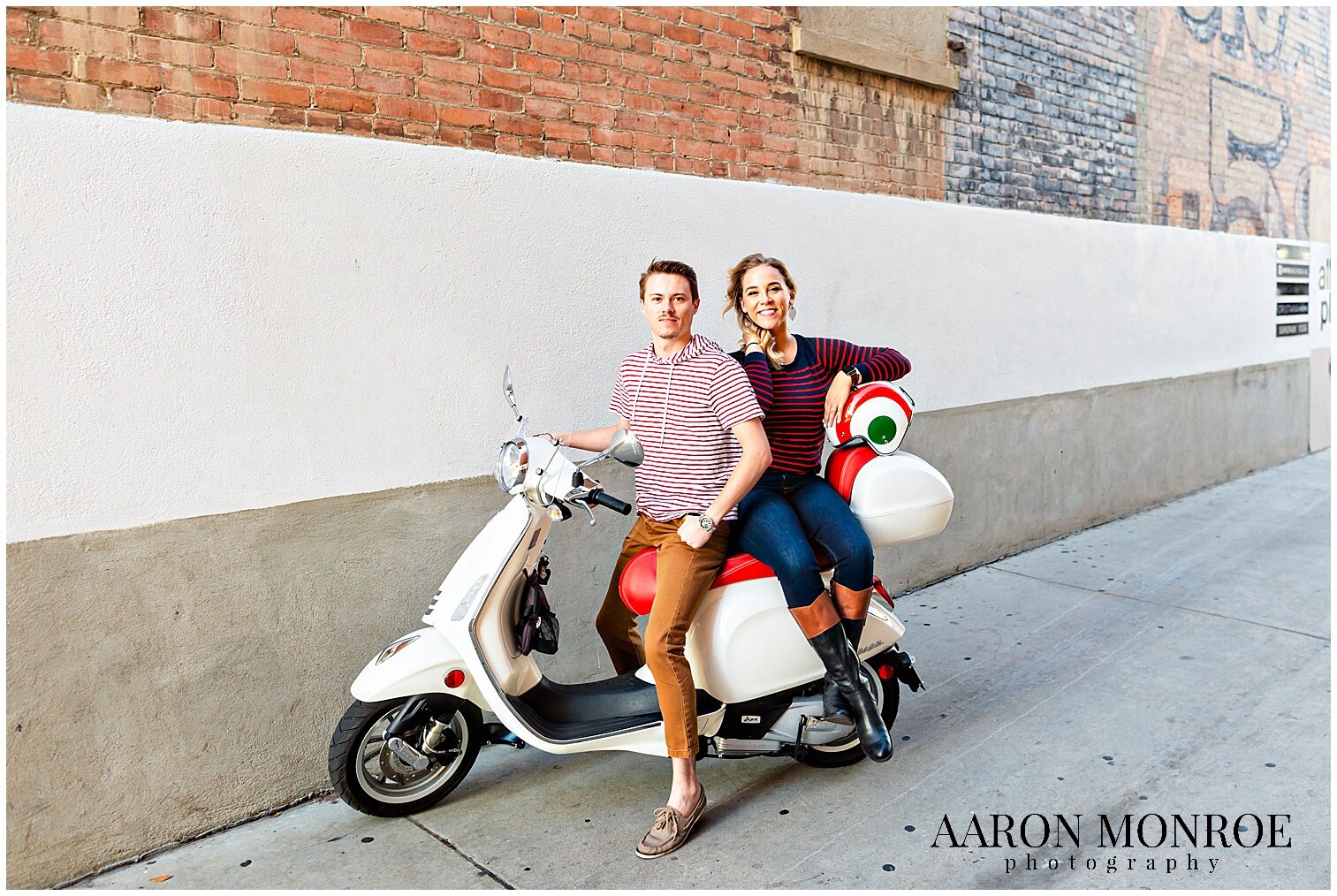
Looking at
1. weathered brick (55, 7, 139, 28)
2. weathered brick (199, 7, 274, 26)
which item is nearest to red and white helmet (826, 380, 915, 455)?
weathered brick (199, 7, 274, 26)

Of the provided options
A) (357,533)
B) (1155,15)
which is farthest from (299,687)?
(1155,15)

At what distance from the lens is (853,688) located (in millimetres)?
3229

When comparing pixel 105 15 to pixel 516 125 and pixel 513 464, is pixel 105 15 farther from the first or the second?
pixel 513 464

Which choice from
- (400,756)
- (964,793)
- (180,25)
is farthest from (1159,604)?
(180,25)

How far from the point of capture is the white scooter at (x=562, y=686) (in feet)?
10.1

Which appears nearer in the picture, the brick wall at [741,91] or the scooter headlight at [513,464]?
the scooter headlight at [513,464]

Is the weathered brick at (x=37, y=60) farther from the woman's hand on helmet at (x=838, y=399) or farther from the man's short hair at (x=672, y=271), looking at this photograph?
the woman's hand on helmet at (x=838, y=399)

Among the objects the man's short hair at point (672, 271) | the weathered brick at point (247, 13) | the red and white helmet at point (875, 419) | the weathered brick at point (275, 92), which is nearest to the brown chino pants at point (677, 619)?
the red and white helmet at point (875, 419)

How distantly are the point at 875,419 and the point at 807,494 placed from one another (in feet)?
1.07

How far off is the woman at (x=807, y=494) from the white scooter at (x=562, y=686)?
0.29 ft

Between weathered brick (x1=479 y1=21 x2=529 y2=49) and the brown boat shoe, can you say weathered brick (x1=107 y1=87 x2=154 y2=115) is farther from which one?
the brown boat shoe

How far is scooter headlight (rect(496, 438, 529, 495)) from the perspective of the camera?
3061mm

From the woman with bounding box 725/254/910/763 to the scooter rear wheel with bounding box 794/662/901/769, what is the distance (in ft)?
0.46

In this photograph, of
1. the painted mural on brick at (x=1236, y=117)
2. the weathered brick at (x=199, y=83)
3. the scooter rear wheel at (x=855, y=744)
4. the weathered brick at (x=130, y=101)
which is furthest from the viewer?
the painted mural on brick at (x=1236, y=117)
